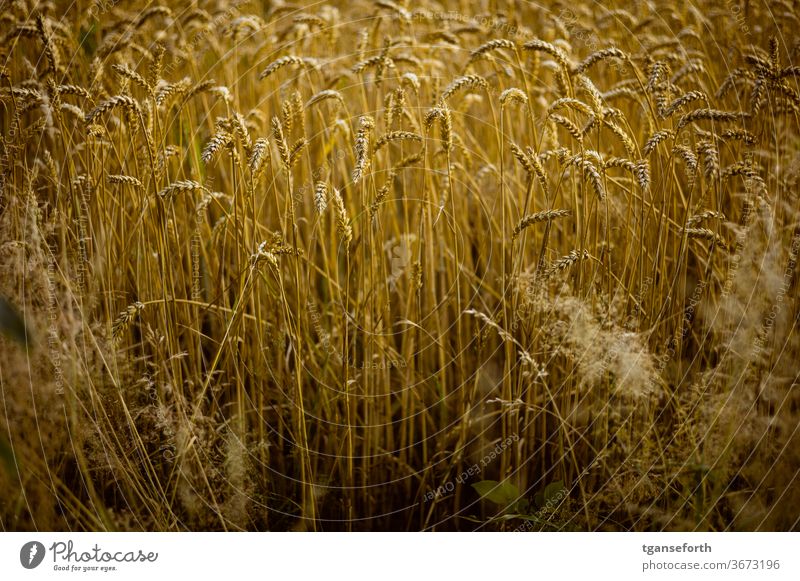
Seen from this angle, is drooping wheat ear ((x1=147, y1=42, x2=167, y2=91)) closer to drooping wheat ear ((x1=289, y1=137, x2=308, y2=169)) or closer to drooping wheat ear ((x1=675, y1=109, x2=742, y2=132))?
drooping wheat ear ((x1=289, y1=137, x2=308, y2=169))

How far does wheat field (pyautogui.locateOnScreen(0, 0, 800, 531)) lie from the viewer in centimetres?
88

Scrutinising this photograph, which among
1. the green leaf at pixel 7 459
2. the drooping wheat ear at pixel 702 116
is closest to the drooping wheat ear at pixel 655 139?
the drooping wheat ear at pixel 702 116

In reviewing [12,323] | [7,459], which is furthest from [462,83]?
[7,459]

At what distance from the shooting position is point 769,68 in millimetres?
925

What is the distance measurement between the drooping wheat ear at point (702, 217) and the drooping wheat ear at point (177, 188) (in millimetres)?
797

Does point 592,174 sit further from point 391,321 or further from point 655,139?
point 391,321

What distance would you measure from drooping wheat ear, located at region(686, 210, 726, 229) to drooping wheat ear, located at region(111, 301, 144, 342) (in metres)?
0.92

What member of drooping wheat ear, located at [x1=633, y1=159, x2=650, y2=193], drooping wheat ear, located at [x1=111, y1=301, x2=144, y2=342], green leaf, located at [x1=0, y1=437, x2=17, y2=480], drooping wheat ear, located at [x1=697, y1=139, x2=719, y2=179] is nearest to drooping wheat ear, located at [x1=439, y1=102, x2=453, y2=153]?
drooping wheat ear, located at [x1=633, y1=159, x2=650, y2=193]

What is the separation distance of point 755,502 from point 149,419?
106cm

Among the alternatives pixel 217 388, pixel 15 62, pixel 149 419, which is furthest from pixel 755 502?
pixel 15 62

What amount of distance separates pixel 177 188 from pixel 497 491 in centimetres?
72

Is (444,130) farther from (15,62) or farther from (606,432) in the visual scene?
(15,62)

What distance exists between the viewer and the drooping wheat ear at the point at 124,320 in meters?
0.82
